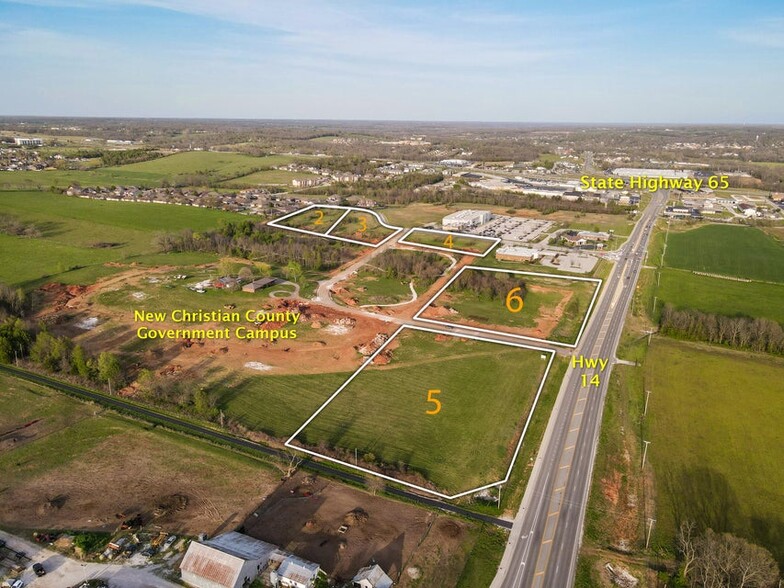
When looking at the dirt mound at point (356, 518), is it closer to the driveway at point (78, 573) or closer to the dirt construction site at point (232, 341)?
the driveway at point (78, 573)

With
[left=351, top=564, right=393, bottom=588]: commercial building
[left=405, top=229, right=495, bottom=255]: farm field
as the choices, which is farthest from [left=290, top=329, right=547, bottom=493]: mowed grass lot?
[left=405, top=229, right=495, bottom=255]: farm field

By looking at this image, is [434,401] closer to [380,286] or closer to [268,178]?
[380,286]

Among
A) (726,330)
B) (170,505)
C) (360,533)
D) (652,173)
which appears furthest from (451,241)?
(652,173)

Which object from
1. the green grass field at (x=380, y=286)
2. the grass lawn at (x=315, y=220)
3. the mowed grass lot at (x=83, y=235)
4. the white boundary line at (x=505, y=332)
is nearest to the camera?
the white boundary line at (x=505, y=332)

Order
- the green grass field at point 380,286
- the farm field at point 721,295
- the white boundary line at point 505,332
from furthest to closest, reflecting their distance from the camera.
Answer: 1. the green grass field at point 380,286
2. the farm field at point 721,295
3. the white boundary line at point 505,332

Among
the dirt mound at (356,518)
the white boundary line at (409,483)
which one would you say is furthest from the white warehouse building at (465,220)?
the dirt mound at (356,518)

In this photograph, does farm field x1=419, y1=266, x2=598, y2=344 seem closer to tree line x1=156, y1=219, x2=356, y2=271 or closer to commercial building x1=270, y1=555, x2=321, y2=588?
tree line x1=156, y1=219, x2=356, y2=271

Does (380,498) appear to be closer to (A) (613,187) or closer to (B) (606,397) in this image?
(B) (606,397)
